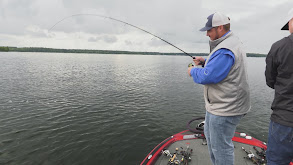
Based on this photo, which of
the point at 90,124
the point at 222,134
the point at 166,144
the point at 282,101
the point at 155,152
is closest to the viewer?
the point at 282,101

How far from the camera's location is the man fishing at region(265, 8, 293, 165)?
2.47 metres

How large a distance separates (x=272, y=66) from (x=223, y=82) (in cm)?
79

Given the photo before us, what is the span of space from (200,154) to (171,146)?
1.07 m

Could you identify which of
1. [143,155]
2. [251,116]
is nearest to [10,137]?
[143,155]

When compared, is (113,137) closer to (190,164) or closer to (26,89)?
(190,164)

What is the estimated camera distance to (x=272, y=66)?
274 cm

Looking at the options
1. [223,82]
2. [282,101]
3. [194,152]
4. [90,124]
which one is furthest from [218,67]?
[90,124]

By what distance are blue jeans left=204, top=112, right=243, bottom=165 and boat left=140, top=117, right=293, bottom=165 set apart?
182cm

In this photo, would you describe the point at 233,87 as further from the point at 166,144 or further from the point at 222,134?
the point at 166,144

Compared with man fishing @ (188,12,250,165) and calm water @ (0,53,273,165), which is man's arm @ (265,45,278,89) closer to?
man fishing @ (188,12,250,165)

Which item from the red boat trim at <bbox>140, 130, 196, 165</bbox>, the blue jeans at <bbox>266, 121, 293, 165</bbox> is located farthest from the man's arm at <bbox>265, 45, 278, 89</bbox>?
the red boat trim at <bbox>140, 130, 196, 165</bbox>

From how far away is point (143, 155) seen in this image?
8867mm

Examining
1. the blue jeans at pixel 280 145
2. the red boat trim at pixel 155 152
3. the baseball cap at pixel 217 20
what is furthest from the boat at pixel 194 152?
the baseball cap at pixel 217 20

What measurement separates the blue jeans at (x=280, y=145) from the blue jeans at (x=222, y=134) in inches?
22.5
